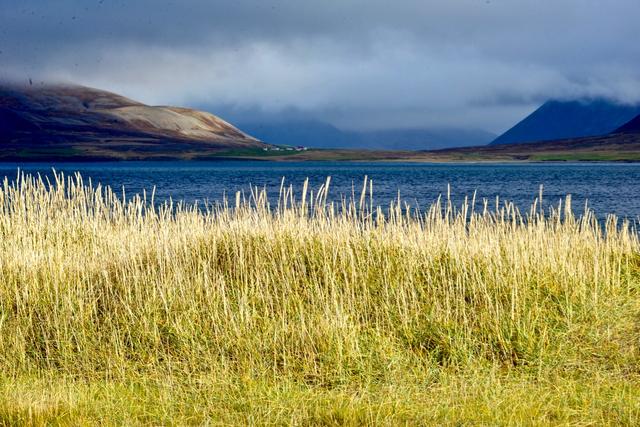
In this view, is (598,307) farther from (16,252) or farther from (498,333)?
(16,252)

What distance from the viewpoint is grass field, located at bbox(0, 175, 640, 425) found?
20.1ft

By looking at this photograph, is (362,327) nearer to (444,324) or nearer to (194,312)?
(444,324)

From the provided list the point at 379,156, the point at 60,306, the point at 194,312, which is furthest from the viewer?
the point at 379,156

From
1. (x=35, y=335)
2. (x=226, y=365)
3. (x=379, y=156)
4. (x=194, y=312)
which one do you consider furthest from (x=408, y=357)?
(x=379, y=156)

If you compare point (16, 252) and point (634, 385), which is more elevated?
point (16, 252)

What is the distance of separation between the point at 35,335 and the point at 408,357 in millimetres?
4530

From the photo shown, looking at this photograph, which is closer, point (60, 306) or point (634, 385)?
point (634, 385)

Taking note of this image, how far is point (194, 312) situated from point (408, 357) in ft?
8.75

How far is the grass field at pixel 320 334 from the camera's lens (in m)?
6.12

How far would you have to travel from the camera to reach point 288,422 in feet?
19.0

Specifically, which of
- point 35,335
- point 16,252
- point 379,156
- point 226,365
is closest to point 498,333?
point 226,365

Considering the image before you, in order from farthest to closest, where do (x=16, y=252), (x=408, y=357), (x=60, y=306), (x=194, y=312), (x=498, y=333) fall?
(x=16, y=252)
(x=60, y=306)
(x=194, y=312)
(x=498, y=333)
(x=408, y=357)

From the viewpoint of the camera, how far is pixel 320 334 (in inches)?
298

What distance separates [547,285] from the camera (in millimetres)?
9414
